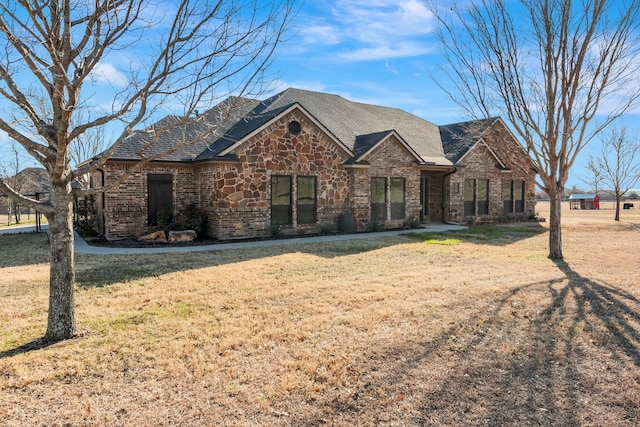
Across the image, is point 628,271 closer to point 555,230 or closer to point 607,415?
point 555,230

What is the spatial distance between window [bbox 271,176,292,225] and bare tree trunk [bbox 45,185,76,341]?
10.8 meters

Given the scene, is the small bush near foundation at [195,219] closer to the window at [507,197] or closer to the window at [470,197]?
the window at [470,197]

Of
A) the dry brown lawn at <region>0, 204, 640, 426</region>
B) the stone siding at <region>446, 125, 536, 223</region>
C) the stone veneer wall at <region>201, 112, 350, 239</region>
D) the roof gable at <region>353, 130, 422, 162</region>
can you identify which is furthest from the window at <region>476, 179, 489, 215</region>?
the dry brown lawn at <region>0, 204, 640, 426</region>

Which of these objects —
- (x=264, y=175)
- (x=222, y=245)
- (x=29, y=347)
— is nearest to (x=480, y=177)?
(x=264, y=175)

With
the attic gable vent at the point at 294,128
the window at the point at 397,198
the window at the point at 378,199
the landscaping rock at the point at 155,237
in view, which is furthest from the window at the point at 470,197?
the landscaping rock at the point at 155,237

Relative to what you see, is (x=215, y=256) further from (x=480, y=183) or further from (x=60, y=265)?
(x=480, y=183)

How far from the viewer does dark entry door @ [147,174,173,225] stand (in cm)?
1527

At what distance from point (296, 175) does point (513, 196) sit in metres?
13.8

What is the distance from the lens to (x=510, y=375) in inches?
174

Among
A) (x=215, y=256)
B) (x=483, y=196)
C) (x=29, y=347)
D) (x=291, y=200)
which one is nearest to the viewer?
(x=29, y=347)

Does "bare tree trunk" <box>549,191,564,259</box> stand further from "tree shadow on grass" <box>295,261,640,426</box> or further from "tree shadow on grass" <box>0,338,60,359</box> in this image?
"tree shadow on grass" <box>0,338,60,359</box>

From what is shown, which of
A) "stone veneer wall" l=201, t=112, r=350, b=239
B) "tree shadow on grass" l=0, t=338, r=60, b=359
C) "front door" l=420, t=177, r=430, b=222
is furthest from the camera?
"front door" l=420, t=177, r=430, b=222

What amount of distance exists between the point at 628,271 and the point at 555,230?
2.29 metres

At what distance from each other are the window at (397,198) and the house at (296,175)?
0.05 metres
